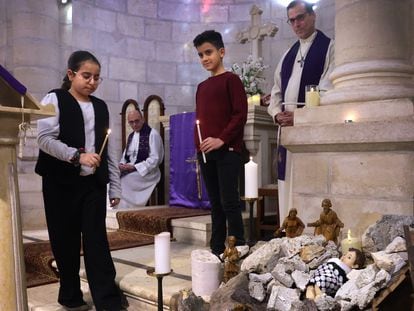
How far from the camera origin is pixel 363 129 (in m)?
2.59

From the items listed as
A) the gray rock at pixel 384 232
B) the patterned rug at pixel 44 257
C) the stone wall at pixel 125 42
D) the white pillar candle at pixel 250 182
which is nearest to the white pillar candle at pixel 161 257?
the white pillar candle at pixel 250 182

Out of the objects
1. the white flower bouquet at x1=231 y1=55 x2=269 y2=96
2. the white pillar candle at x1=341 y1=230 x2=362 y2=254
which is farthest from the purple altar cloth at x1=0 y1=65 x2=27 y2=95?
the white flower bouquet at x1=231 y1=55 x2=269 y2=96

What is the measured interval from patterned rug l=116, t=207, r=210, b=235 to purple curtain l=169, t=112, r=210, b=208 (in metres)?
0.29

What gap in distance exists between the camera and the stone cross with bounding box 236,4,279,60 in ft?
19.6

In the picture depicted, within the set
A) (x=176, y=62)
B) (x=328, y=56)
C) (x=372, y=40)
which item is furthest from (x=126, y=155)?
(x=372, y=40)

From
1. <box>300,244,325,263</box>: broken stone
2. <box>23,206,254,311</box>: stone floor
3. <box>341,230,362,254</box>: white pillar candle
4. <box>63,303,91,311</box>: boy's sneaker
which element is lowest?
<box>63,303,91,311</box>: boy's sneaker

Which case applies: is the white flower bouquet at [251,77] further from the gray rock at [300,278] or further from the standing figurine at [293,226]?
the gray rock at [300,278]

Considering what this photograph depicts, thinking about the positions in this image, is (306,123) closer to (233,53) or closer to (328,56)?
(328,56)

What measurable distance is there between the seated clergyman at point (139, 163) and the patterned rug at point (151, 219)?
95 cm

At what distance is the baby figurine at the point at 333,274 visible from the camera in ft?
6.42

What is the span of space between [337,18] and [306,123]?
27.8 inches

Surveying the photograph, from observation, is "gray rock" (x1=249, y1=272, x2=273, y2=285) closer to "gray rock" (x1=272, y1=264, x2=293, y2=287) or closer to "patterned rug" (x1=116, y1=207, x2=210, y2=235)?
"gray rock" (x1=272, y1=264, x2=293, y2=287)

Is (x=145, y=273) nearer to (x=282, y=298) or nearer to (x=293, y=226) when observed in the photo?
Result: (x=293, y=226)

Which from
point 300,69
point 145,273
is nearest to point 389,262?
point 145,273
